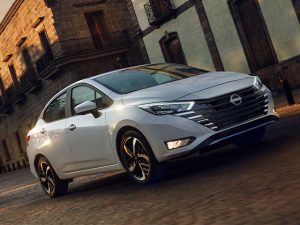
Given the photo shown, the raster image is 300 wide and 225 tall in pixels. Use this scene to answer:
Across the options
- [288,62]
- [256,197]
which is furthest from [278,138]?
[288,62]

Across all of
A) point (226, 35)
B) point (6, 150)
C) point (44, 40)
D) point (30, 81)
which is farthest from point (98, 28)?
point (6, 150)

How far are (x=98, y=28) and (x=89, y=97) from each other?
74.5 ft

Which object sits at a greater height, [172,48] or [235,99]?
[172,48]

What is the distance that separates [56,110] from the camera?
7.06 m

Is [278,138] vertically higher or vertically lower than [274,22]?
lower

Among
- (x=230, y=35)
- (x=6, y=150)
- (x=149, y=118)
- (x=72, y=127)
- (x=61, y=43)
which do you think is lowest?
(x=149, y=118)

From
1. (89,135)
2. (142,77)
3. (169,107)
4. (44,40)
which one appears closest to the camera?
(169,107)

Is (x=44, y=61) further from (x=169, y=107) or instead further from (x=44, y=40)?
(x=169, y=107)

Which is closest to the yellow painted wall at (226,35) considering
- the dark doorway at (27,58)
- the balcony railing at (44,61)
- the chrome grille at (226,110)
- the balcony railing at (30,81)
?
the balcony railing at (44,61)

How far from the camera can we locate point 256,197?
3.63 meters

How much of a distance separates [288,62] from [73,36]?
14307mm

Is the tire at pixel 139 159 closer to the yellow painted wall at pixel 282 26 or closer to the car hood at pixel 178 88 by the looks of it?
the car hood at pixel 178 88

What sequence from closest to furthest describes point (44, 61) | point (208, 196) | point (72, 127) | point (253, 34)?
point (208, 196)
point (72, 127)
point (253, 34)
point (44, 61)

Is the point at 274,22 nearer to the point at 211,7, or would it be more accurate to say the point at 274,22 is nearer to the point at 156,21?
the point at 211,7
